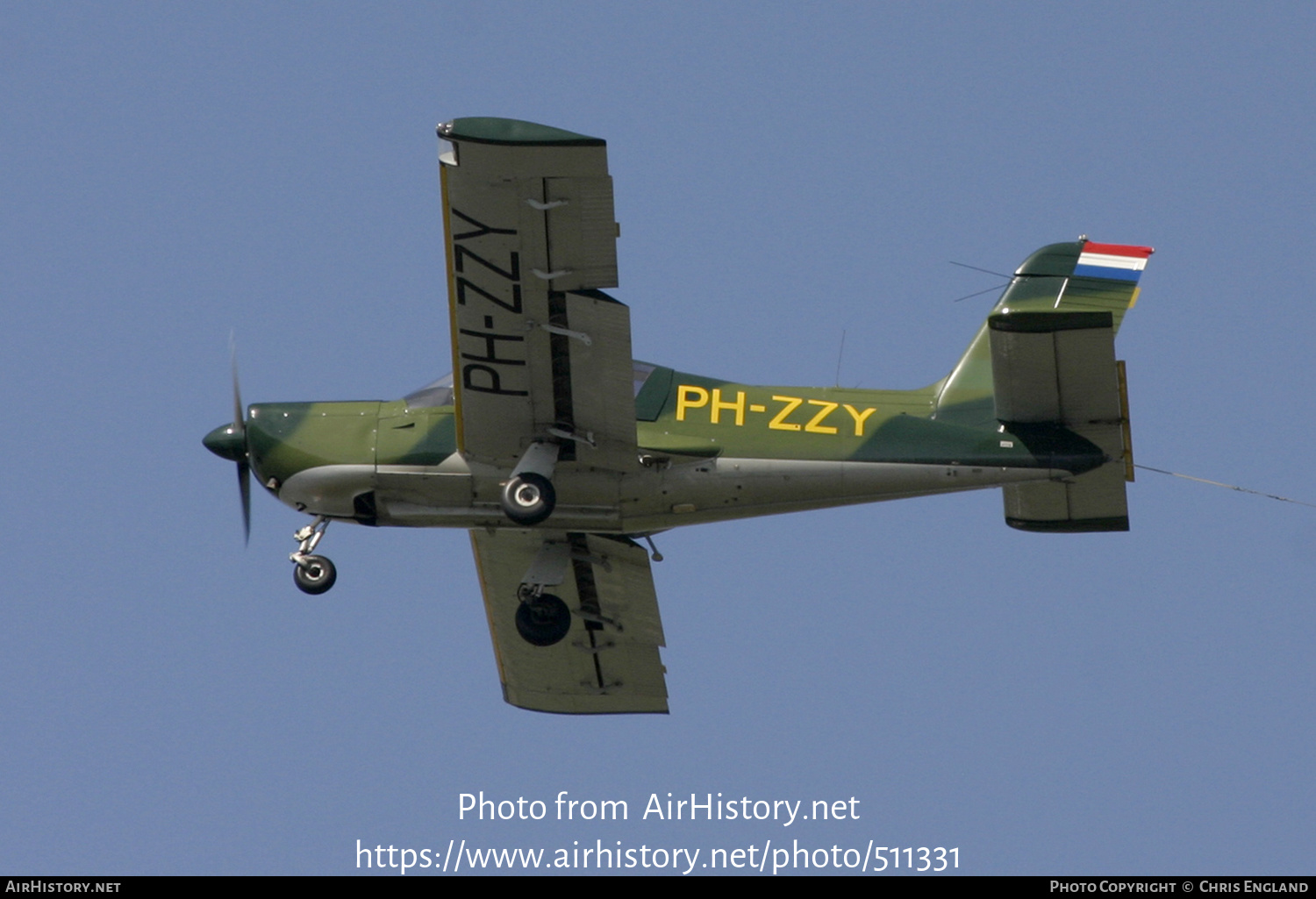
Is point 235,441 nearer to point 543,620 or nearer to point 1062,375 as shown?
point 543,620

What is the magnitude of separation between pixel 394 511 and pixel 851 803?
507 cm

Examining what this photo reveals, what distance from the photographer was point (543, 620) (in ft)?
58.9

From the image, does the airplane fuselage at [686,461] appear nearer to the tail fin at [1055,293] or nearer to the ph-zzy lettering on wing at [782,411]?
the ph-zzy lettering on wing at [782,411]

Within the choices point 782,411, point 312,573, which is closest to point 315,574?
point 312,573

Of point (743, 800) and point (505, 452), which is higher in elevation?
point (505, 452)

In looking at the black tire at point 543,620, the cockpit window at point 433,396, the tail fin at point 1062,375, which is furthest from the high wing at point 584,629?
the tail fin at point 1062,375

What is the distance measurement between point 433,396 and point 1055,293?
5.64 metres

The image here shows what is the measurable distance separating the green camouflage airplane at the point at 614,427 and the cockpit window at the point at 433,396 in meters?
0.02

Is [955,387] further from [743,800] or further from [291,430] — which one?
[291,430]

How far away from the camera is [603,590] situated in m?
19.1

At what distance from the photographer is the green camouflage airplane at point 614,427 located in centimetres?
1538

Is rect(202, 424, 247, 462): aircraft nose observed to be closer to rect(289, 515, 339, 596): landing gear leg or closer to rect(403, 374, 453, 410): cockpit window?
rect(289, 515, 339, 596): landing gear leg

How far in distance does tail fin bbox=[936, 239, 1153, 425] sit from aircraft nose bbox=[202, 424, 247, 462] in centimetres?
617
